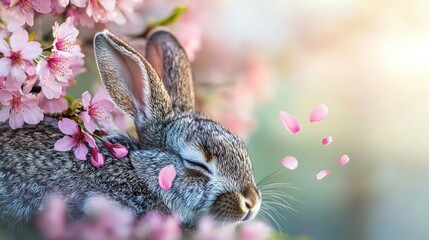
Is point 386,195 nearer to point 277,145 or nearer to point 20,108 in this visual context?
point 277,145

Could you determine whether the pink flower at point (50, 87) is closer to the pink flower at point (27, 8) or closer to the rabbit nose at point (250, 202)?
the pink flower at point (27, 8)

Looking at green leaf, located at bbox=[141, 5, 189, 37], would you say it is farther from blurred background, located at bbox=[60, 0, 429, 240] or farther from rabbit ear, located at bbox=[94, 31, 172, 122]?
blurred background, located at bbox=[60, 0, 429, 240]

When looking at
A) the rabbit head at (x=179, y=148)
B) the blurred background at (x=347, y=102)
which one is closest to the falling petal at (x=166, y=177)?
the rabbit head at (x=179, y=148)

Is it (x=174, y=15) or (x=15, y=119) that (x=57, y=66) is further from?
(x=174, y=15)

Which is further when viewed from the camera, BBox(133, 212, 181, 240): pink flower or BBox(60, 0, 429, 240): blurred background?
BBox(60, 0, 429, 240): blurred background

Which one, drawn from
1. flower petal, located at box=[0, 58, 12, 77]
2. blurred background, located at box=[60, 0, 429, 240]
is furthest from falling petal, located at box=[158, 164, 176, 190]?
blurred background, located at box=[60, 0, 429, 240]

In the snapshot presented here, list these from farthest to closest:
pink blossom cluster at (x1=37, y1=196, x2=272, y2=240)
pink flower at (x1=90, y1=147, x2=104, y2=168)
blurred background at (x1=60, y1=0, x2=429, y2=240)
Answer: blurred background at (x1=60, y1=0, x2=429, y2=240), pink flower at (x1=90, y1=147, x2=104, y2=168), pink blossom cluster at (x1=37, y1=196, x2=272, y2=240)

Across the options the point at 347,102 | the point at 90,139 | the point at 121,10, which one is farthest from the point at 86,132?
the point at 347,102
